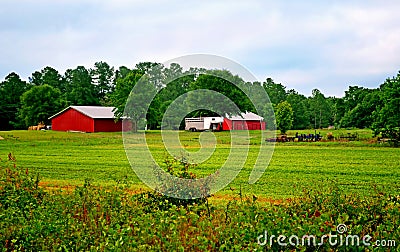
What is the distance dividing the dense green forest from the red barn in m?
2.61

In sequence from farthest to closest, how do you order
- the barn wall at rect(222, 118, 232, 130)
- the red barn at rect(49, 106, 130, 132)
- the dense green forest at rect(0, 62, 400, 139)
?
the red barn at rect(49, 106, 130, 132) < the barn wall at rect(222, 118, 232, 130) < the dense green forest at rect(0, 62, 400, 139)

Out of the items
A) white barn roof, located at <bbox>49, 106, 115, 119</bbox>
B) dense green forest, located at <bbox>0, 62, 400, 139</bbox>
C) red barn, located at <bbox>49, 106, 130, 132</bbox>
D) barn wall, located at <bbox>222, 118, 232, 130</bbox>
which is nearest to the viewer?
→ dense green forest, located at <bbox>0, 62, 400, 139</bbox>

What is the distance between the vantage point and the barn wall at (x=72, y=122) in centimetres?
6328

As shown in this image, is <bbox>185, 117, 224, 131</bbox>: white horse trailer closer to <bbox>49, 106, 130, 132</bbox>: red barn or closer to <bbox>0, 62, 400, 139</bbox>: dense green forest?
<bbox>0, 62, 400, 139</bbox>: dense green forest

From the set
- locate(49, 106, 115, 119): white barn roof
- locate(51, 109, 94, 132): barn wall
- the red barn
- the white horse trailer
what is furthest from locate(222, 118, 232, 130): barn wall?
locate(51, 109, 94, 132): barn wall

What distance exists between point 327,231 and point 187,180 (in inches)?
157

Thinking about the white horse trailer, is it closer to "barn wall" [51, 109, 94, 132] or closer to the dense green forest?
the dense green forest

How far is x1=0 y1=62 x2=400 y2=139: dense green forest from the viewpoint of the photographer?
44.2 m

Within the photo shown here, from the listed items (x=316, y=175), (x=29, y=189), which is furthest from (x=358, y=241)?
(x=316, y=175)

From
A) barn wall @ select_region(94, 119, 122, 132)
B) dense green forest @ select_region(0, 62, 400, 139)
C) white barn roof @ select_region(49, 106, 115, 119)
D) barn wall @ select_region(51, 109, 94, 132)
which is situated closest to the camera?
dense green forest @ select_region(0, 62, 400, 139)

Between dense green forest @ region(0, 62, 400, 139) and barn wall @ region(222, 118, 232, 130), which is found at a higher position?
dense green forest @ region(0, 62, 400, 139)

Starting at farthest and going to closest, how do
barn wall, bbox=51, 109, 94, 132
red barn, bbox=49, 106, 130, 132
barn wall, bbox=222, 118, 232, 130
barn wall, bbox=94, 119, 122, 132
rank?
barn wall, bbox=51, 109, 94, 132, red barn, bbox=49, 106, 130, 132, barn wall, bbox=94, 119, 122, 132, barn wall, bbox=222, 118, 232, 130

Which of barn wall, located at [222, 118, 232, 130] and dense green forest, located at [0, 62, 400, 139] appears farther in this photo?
barn wall, located at [222, 118, 232, 130]

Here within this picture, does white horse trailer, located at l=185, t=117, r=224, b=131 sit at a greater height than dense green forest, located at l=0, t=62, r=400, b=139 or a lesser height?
lesser
